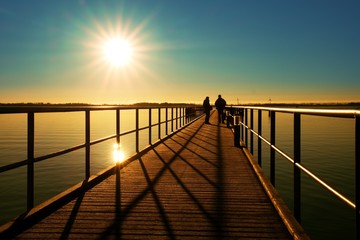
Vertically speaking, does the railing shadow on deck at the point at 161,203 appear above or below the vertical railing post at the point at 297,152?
below

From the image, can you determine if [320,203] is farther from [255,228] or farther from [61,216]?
[61,216]

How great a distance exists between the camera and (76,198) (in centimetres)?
497

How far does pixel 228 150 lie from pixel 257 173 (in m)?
3.86

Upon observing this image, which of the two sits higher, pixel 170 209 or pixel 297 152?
pixel 297 152

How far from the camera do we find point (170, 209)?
4508 mm

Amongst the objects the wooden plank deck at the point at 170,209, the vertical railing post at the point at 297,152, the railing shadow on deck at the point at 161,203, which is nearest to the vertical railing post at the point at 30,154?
the wooden plank deck at the point at 170,209

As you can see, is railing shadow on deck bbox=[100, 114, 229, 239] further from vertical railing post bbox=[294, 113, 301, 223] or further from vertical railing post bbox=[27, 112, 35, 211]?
vertical railing post bbox=[27, 112, 35, 211]

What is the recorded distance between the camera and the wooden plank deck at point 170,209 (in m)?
3.66

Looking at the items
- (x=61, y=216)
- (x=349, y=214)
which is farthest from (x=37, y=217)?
(x=349, y=214)

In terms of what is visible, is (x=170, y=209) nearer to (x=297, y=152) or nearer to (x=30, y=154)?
(x=297, y=152)

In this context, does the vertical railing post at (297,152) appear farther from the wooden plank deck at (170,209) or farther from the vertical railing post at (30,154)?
the vertical railing post at (30,154)

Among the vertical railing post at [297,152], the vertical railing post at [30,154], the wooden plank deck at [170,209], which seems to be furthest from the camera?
the vertical railing post at [30,154]

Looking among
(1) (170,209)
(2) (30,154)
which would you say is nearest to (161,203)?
(1) (170,209)

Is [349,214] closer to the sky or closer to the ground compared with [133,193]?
closer to the ground
